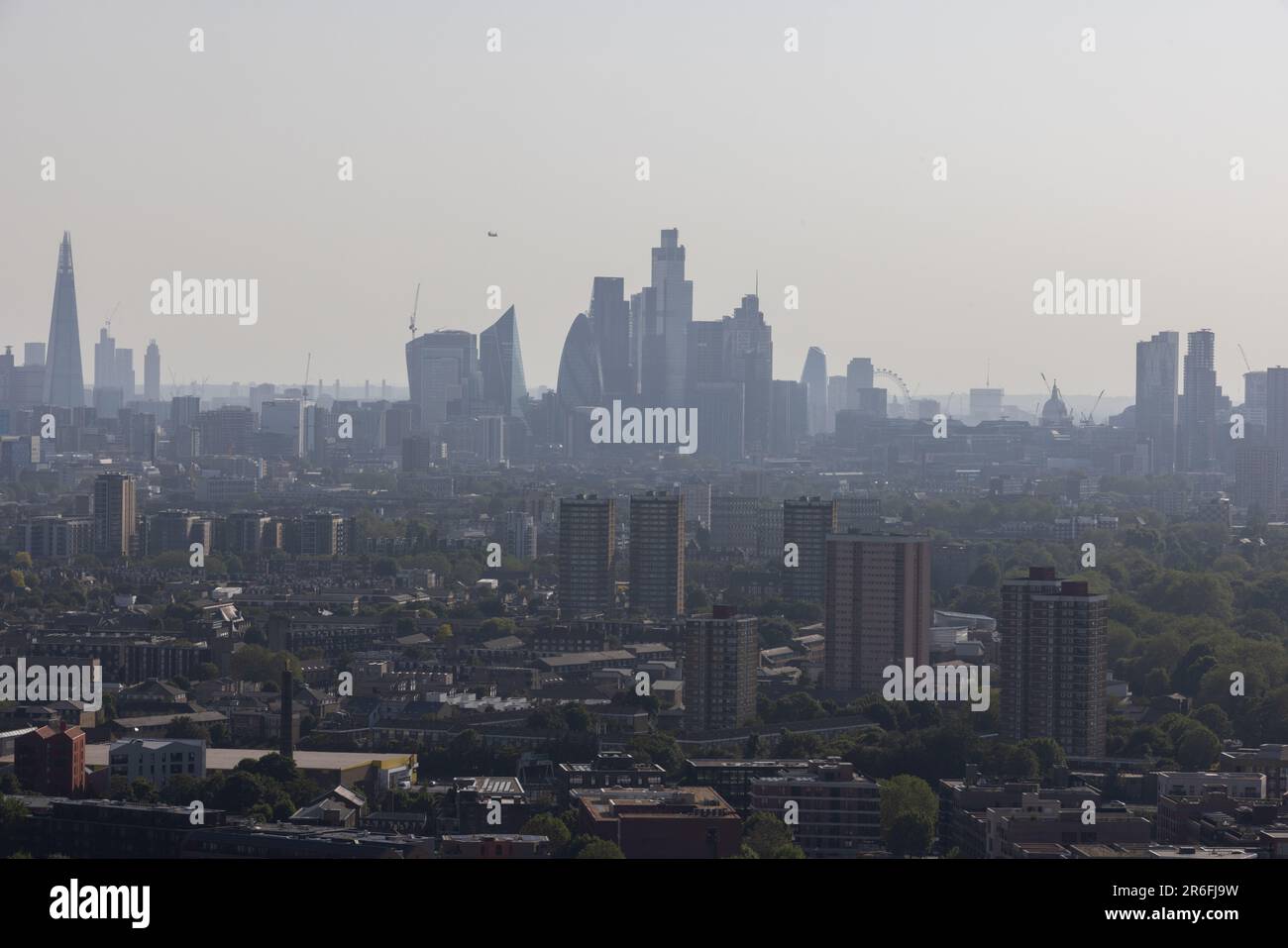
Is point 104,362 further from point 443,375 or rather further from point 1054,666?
point 1054,666

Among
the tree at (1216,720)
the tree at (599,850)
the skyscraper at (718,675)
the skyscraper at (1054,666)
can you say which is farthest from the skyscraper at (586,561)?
the tree at (599,850)

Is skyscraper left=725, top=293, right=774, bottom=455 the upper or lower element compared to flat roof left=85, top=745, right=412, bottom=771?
upper

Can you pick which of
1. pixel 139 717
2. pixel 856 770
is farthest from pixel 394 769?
pixel 139 717

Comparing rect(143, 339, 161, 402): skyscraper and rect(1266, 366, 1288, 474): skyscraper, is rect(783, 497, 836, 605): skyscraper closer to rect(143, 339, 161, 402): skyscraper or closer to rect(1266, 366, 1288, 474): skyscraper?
rect(1266, 366, 1288, 474): skyscraper

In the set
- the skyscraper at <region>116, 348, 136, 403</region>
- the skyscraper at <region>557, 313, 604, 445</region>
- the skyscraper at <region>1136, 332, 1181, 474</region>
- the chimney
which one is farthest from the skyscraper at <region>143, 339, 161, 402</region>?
the chimney
